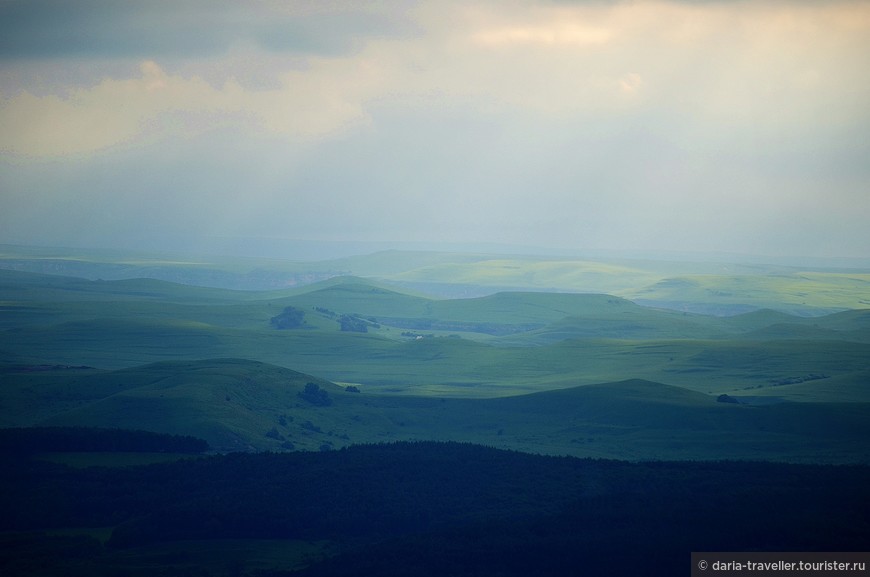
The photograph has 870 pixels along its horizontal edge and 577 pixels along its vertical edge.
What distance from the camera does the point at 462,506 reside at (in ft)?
359

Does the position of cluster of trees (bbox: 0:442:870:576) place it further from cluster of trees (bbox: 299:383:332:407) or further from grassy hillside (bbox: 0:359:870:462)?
cluster of trees (bbox: 299:383:332:407)

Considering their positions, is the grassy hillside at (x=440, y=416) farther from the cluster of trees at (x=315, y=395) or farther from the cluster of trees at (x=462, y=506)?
the cluster of trees at (x=462, y=506)

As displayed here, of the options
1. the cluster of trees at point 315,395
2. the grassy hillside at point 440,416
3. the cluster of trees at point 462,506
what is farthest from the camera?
the cluster of trees at point 315,395

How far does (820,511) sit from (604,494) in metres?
21.3

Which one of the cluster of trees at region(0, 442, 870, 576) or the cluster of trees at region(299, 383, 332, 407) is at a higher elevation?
the cluster of trees at region(299, 383, 332, 407)

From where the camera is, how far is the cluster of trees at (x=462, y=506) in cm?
8975

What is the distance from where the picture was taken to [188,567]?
3620 inches

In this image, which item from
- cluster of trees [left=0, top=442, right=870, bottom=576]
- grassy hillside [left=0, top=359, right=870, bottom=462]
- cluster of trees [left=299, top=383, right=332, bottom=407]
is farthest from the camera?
cluster of trees [left=299, top=383, right=332, bottom=407]

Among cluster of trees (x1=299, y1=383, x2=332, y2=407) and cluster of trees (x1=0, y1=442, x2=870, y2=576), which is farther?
cluster of trees (x1=299, y1=383, x2=332, y2=407)

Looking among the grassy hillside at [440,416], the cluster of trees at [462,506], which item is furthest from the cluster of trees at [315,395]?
the cluster of trees at [462,506]

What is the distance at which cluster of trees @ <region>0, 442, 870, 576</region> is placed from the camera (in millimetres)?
89750

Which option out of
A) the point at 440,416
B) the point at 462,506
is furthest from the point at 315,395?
the point at 462,506

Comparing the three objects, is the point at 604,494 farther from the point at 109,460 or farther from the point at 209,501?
the point at 109,460

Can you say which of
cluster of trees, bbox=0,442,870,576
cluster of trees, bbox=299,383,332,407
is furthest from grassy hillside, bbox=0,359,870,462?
cluster of trees, bbox=0,442,870,576
